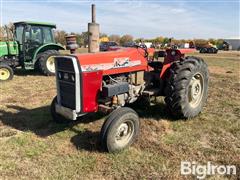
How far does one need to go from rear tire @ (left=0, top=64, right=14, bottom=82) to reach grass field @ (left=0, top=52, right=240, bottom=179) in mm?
4008

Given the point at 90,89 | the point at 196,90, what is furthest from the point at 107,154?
the point at 196,90

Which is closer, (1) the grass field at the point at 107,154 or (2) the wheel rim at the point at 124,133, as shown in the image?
(1) the grass field at the point at 107,154

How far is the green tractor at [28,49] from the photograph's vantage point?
450 inches

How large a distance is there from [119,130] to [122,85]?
88 centimetres

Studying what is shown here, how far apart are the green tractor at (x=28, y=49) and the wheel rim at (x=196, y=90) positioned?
7188 millimetres

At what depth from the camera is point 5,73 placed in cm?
1058

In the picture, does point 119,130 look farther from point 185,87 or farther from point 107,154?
point 185,87

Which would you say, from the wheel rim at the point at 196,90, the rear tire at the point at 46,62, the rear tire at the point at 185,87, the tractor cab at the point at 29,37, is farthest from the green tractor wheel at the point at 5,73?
the wheel rim at the point at 196,90

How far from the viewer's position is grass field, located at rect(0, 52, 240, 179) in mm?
3896

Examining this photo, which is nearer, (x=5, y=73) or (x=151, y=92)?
(x=151, y=92)

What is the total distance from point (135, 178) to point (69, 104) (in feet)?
5.55

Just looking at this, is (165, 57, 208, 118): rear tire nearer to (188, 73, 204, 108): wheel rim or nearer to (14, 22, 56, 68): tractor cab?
(188, 73, 204, 108): wheel rim

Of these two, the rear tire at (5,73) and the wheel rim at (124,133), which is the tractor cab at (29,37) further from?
the wheel rim at (124,133)

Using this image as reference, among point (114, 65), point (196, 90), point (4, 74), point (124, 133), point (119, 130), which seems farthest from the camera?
point (4, 74)
